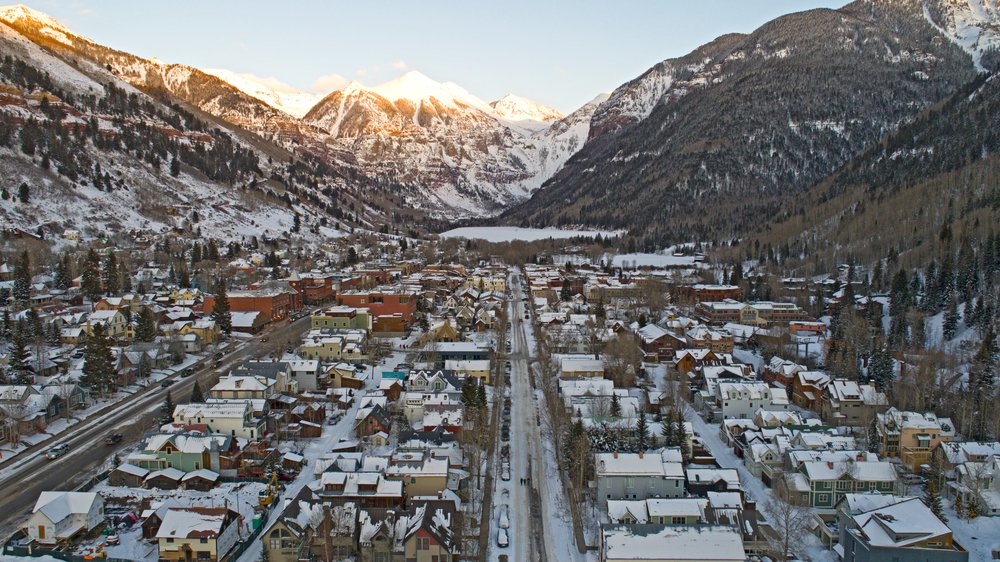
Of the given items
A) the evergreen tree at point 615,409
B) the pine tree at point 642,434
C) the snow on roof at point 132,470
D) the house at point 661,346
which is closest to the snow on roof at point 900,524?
the pine tree at point 642,434

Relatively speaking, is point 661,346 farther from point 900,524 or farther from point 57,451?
point 57,451

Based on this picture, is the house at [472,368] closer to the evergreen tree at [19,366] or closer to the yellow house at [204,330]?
the yellow house at [204,330]

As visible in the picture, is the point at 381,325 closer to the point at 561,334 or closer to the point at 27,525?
the point at 561,334

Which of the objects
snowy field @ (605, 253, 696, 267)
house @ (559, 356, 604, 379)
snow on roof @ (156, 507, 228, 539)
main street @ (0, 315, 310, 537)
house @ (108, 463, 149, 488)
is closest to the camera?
snow on roof @ (156, 507, 228, 539)

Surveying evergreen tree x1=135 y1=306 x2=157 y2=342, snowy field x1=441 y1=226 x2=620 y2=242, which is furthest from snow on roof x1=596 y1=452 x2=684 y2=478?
snowy field x1=441 y1=226 x2=620 y2=242

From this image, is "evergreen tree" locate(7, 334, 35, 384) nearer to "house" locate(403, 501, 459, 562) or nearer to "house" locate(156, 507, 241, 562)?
"house" locate(156, 507, 241, 562)

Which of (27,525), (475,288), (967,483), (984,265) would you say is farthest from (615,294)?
(27,525)

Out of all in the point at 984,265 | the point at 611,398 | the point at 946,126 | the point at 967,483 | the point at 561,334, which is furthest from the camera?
the point at 946,126
